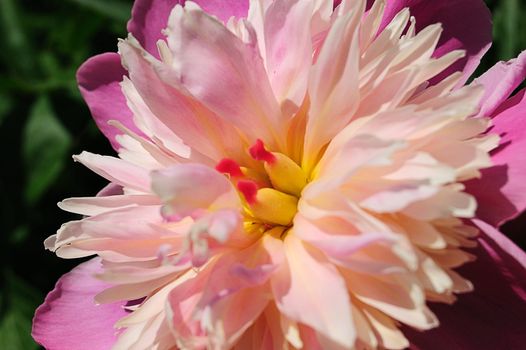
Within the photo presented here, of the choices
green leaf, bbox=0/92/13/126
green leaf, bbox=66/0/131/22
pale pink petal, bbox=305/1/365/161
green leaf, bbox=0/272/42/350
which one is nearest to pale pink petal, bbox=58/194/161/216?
pale pink petal, bbox=305/1/365/161

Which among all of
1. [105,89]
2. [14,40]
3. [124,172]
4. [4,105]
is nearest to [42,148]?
[4,105]

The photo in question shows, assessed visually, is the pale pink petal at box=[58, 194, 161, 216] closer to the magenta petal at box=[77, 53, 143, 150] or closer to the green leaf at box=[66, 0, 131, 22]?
the magenta petal at box=[77, 53, 143, 150]

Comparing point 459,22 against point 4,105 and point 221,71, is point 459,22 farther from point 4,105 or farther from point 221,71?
point 4,105

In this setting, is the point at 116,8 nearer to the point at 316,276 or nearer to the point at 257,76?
the point at 257,76

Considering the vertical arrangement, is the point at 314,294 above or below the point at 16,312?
above

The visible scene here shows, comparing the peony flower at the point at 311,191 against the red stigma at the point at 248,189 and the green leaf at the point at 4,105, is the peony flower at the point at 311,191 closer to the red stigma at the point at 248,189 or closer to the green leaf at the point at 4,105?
the red stigma at the point at 248,189

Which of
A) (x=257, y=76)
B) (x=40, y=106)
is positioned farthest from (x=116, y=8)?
(x=257, y=76)
